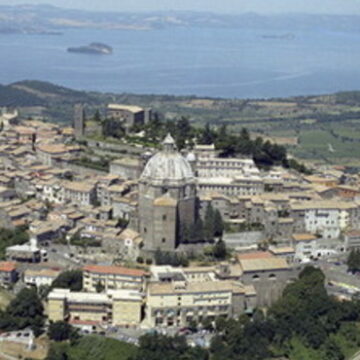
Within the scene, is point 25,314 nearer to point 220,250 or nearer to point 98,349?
point 98,349

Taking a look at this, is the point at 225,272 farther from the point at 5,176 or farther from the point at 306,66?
the point at 306,66

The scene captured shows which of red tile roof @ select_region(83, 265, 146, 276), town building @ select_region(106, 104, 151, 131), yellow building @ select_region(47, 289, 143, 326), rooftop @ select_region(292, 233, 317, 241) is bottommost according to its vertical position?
yellow building @ select_region(47, 289, 143, 326)

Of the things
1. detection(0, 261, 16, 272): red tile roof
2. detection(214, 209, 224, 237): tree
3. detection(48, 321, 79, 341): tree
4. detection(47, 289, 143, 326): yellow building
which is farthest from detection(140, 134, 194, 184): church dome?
detection(48, 321, 79, 341): tree

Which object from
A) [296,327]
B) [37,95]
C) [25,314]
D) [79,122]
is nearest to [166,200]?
[25,314]

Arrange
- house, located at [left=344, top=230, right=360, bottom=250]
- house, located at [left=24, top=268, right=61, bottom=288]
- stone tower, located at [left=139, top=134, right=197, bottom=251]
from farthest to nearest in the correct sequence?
1. house, located at [left=344, top=230, right=360, bottom=250]
2. stone tower, located at [left=139, top=134, right=197, bottom=251]
3. house, located at [left=24, top=268, right=61, bottom=288]

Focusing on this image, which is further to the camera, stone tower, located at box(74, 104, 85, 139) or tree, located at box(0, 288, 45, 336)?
stone tower, located at box(74, 104, 85, 139)

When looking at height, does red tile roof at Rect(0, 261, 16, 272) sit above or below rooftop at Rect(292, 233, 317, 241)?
below

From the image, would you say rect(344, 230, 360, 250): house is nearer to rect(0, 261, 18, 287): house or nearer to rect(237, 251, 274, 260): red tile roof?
rect(237, 251, 274, 260): red tile roof

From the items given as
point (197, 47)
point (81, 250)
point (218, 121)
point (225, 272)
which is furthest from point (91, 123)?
point (197, 47)
